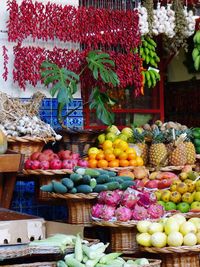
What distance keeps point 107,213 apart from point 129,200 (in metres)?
0.22

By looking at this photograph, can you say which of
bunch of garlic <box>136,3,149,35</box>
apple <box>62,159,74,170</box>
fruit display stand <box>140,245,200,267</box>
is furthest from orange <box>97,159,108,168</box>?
bunch of garlic <box>136,3,149,35</box>

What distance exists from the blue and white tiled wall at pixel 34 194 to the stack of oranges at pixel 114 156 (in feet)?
2.16

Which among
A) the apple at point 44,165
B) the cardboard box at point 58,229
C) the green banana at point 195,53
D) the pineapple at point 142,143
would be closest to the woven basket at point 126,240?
the cardboard box at point 58,229

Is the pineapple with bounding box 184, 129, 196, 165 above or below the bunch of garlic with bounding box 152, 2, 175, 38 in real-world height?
below

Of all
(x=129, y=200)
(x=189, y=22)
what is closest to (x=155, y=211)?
(x=129, y=200)

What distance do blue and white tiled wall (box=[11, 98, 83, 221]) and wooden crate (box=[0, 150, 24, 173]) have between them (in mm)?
1051

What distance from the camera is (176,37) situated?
867cm

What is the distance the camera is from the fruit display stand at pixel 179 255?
18.8 feet

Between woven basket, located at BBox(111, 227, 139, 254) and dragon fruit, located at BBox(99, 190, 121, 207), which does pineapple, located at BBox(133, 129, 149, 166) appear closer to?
dragon fruit, located at BBox(99, 190, 121, 207)

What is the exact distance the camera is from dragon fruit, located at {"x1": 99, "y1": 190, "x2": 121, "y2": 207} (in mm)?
6157

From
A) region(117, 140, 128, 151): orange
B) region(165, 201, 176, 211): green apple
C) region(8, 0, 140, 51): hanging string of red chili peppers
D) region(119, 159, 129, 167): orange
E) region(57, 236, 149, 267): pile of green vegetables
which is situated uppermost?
region(8, 0, 140, 51): hanging string of red chili peppers

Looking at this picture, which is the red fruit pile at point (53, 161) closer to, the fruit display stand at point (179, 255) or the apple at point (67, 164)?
the apple at point (67, 164)

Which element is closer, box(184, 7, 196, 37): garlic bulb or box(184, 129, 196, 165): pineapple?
box(184, 129, 196, 165): pineapple

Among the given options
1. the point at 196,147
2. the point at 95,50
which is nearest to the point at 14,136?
the point at 95,50
